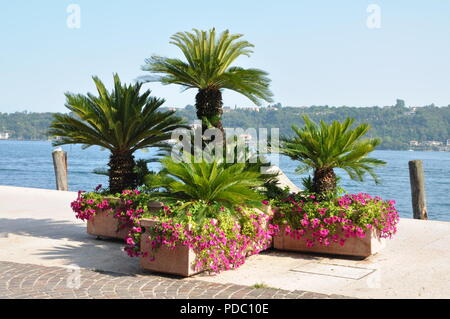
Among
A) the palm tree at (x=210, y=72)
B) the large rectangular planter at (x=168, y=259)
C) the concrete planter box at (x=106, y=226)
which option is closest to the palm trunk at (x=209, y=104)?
the palm tree at (x=210, y=72)

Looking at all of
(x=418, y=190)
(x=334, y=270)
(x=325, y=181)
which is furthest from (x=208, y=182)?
(x=418, y=190)

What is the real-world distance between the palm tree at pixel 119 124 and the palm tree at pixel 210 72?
0.56m

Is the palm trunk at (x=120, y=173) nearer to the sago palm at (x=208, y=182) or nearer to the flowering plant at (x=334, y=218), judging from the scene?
the sago palm at (x=208, y=182)

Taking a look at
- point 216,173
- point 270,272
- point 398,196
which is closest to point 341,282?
point 270,272

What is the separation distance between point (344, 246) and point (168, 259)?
97.8 inches

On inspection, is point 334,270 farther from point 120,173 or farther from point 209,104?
point 120,173

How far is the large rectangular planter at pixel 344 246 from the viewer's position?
7500 mm

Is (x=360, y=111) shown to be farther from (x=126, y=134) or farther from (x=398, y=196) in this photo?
(x=126, y=134)

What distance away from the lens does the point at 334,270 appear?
271 inches

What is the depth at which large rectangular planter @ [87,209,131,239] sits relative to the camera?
859 centimetres

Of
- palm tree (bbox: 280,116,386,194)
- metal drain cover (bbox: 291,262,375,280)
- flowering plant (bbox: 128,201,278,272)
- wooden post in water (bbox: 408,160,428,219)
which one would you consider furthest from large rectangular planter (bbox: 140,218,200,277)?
wooden post in water (bbox: 408,160,428,219)

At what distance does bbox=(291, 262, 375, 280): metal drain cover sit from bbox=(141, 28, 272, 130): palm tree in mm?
2665

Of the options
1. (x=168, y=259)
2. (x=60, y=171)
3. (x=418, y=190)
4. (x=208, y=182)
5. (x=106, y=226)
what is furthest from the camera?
(x=60, y=171)

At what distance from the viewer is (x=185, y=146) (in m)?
8.49
